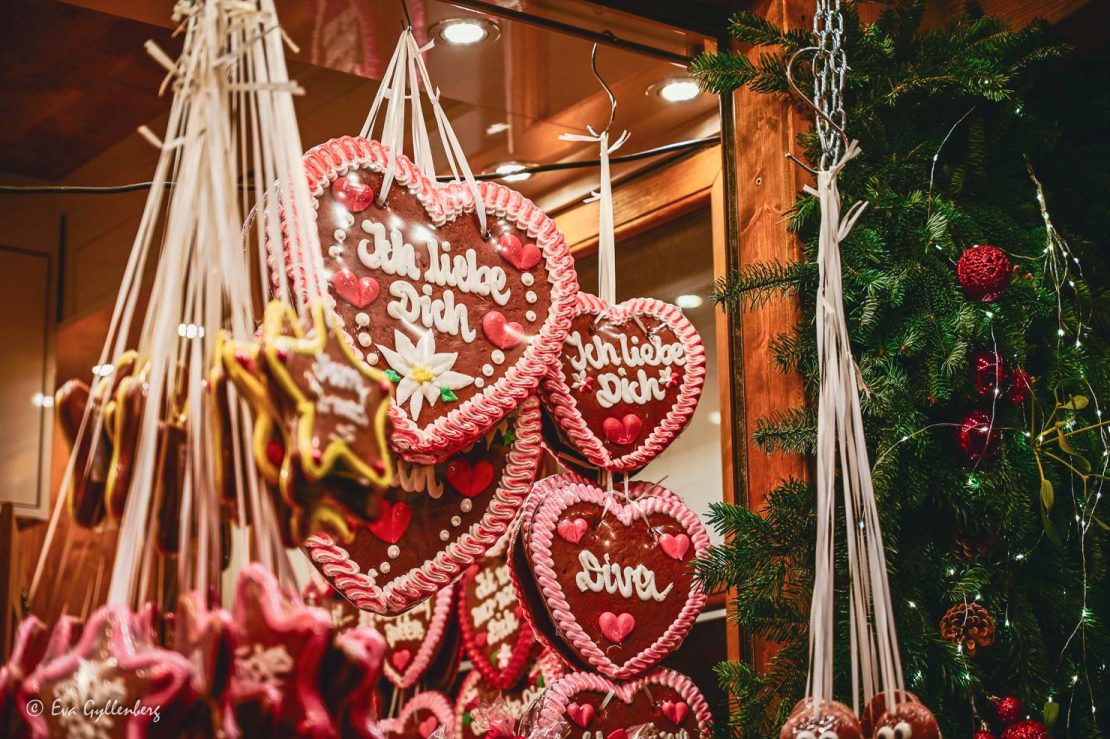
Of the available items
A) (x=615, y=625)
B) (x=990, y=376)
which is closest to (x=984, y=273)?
(x=990, y=376)

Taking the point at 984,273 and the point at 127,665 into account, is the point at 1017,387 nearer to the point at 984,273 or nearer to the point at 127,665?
the point at 984,273

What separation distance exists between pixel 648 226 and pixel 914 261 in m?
0.89

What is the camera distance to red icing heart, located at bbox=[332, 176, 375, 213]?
1504mm

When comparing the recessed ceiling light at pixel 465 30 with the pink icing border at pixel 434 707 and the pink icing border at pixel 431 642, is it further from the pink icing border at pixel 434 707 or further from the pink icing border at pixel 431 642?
the pink icing border at pixel 434 707

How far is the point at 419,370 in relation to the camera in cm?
152

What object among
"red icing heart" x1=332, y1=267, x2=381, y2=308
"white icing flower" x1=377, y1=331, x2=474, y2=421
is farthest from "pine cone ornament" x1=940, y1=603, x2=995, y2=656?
"red icing heart" x1=332, y1=267, x2=381, y2=308

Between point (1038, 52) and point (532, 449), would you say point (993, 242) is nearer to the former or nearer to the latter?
point (1038, 52)

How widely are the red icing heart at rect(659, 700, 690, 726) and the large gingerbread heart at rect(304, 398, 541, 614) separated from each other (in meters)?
0.36

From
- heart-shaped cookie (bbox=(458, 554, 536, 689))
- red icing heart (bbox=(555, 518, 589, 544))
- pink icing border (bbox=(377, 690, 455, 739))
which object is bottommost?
pink icing border (bbox=(377, 690, 455, 739))

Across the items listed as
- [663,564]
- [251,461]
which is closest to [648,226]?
[663,564]

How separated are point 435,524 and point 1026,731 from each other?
75cm

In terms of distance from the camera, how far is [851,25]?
5.98ft

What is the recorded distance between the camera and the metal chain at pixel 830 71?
172 centimetres

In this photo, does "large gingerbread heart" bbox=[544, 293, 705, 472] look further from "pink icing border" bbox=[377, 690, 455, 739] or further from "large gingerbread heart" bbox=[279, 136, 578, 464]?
"pink icing border" bbox=[377, 690, 455, 739]
